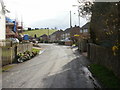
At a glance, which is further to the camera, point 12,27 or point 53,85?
point 12,27

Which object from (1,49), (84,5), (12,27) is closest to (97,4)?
(84,5)

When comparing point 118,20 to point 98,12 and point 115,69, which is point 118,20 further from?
point 98,12

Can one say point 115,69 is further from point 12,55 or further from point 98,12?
point 12,55

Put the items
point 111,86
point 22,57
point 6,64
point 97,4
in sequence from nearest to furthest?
1. point 111,86
2. point 97,4
3. point 6,64
4. point 22,57

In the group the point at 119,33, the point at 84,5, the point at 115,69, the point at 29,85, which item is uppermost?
the point at 84,5

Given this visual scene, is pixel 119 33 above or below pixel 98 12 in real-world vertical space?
below

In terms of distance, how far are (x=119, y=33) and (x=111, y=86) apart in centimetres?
280

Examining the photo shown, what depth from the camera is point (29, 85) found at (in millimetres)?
9602

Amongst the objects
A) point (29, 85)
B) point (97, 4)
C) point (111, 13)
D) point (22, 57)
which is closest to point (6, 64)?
point (22, 57)

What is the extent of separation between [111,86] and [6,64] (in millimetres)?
12267

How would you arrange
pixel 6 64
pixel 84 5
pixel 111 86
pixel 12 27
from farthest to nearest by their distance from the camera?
pixel 12 27
pixel 6 64
pixel 84 5
pixel 111 86

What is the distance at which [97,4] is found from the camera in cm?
1316

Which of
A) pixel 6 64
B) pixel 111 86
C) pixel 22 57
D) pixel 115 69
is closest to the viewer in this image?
pixel 111 86

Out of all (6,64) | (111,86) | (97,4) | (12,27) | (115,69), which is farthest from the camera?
(12,27)
